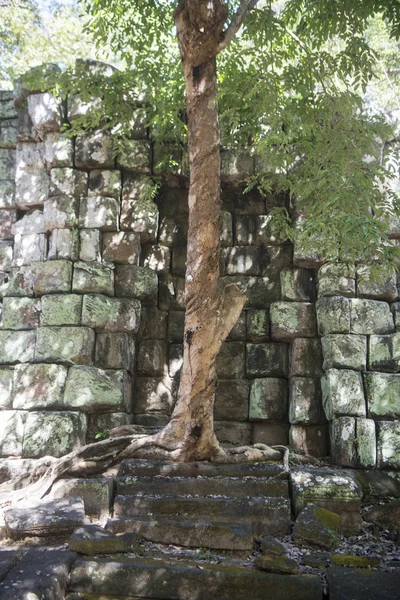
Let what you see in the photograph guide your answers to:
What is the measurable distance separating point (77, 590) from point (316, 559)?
182 cm

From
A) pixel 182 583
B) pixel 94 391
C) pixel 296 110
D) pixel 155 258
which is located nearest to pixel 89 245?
pixel 155 258

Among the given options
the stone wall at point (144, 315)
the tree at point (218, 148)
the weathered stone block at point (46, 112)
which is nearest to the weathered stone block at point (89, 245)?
the stone wall at point (144, 315)

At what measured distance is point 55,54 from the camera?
14195mm

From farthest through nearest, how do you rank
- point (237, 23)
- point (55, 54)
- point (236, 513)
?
1. point (55, 54)
2. point (237, 23)
3. point (236, 513)

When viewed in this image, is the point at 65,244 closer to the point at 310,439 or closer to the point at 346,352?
the point at 346,352

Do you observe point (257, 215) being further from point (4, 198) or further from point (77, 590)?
point (77, 590)

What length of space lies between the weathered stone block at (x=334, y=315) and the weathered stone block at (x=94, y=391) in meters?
2.48

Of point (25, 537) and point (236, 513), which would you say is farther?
point (236, 513)

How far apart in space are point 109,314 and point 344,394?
2856 millimetres

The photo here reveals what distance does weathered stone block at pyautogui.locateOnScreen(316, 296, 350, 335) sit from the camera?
7.06m

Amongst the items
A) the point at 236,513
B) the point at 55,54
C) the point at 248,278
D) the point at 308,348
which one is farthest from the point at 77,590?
the point at 55,54

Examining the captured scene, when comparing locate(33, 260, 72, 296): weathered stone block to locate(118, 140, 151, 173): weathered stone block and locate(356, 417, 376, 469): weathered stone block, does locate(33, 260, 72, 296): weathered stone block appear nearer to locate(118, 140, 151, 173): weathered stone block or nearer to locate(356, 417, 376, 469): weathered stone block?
locate(118, 140, 151, 173): weathered stone block

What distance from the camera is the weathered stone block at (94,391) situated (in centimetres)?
673

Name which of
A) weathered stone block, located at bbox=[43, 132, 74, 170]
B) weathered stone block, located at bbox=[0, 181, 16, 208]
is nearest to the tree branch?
weathered stone block, located at bbox=[43, 132, 74, 170]
